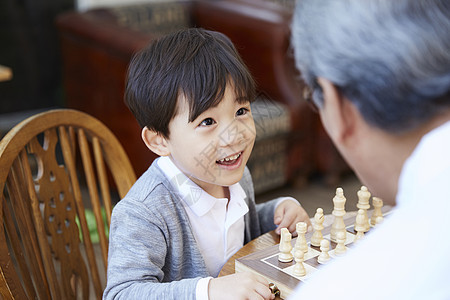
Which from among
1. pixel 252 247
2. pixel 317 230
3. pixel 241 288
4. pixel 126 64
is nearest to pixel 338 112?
pixel 241 288

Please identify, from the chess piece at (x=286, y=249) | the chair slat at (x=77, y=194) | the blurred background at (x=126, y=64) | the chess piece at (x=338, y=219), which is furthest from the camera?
the blurred background at (x=126, y=64)

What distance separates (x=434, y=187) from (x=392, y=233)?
0.07 m

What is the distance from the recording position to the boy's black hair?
3.73 feet

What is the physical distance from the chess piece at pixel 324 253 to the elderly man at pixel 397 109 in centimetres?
40

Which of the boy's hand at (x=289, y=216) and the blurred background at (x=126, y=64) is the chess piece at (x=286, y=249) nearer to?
the boy's hand at (x=289, y=216)

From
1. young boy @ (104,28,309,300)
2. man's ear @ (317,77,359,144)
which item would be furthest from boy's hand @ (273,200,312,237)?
man's ear @ (317,77,359,144)

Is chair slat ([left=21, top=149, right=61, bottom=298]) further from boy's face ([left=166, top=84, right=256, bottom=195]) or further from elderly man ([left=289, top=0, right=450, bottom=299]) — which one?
elderly man ([left=289, top=0, right=450, bottom=299])

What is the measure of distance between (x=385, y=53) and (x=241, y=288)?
50cm

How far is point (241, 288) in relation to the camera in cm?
94

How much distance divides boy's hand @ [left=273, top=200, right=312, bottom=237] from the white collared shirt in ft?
0.35

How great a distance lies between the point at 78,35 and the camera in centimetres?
315

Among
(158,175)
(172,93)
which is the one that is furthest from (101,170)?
(172,93)

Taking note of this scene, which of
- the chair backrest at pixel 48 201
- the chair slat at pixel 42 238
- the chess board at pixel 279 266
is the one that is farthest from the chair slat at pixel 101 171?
the chess board at pixel 279 266

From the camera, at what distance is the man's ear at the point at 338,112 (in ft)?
2.20
